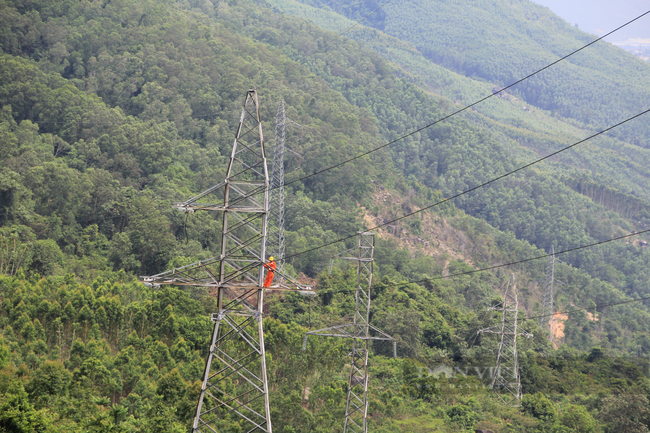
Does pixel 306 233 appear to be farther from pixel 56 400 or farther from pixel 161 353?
pixel 56 400

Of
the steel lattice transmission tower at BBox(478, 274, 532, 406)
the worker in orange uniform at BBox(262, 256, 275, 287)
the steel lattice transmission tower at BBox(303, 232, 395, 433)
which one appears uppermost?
the worker in orange uniform at BBox(262, 256, 275, 287)

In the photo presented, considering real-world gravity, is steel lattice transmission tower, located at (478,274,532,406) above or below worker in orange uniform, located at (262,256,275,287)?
below

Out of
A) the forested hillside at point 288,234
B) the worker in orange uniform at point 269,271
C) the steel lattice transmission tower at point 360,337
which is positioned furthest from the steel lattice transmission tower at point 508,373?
the worker in orange uniform at point 269,271

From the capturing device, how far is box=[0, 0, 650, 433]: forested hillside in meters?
36.1

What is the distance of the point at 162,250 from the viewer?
5241 centimetres

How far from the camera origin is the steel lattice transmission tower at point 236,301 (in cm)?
1989

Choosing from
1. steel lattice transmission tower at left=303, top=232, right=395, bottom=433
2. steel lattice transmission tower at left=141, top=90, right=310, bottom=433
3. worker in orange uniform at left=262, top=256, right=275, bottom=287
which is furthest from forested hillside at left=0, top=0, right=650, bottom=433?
steel lattice transmission tower at left=303, top=232, right=395, bottom=433

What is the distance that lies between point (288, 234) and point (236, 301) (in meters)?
46.3

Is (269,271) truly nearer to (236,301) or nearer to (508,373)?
(236,301)

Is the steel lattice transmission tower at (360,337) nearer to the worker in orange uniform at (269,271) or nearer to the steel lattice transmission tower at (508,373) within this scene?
the worker in orange uniform at (269,271)

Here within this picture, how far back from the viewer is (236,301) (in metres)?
21.0

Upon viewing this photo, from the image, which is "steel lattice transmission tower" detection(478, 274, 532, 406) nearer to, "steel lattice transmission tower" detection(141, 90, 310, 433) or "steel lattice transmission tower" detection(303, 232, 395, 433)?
"steel lattice transmission tower" detection(303, 232, 395, 433)

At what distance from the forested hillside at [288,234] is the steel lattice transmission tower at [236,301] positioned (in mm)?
1418

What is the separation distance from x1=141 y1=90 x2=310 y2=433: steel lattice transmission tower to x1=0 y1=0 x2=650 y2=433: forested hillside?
1.42m
